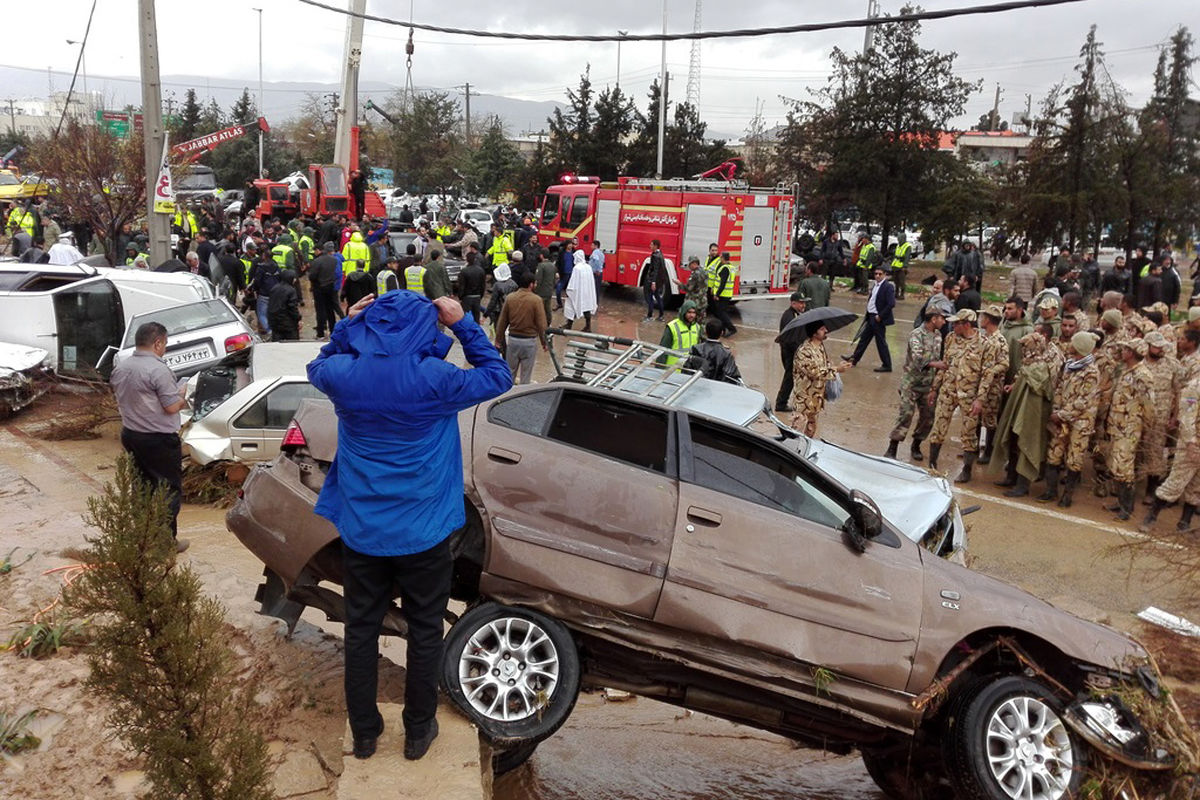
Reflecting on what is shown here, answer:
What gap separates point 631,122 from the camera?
1316 inches

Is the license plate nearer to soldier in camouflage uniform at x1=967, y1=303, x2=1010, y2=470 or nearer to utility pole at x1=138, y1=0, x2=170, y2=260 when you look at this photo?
utility pole at x1=138, y1=0, x2=170, y2=260

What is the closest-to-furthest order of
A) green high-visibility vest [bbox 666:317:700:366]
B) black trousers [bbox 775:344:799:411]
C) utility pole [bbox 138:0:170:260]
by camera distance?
green high-visibility vest [bbox 666:317:700:366] < black trousers [bbox 775:344:799:411] < utility pole [bbox 138:0:170:260]

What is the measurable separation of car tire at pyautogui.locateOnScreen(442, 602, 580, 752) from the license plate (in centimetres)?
723

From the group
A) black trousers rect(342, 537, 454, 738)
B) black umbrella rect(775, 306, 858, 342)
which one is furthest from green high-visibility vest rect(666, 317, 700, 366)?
black trousers rect(342, 537, 454, 738)

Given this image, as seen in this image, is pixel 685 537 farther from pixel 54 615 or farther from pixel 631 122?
pixel 631 122

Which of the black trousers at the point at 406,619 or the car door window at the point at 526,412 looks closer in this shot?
the black trousers at the point at 406,619

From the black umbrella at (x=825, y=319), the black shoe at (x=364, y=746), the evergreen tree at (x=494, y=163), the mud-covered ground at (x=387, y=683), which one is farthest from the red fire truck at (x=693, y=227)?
the evergreen tree at (x=494, y=163)

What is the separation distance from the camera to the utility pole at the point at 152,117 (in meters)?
13.1

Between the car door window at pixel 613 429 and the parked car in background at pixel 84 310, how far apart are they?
832 centimetres

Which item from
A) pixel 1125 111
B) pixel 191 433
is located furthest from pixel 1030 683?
pixel 1125 111

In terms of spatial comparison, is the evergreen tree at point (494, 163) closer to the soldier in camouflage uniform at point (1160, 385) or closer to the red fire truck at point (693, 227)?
the red fire truck at point (693, 227)

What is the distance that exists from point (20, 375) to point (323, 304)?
17.2 ft

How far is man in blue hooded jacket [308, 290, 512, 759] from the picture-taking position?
141 inches

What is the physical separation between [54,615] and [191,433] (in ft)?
11.1
